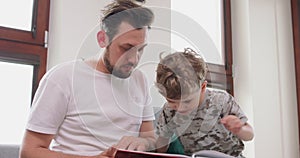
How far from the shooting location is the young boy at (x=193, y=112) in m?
1.32

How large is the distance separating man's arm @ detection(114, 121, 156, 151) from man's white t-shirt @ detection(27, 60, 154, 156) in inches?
1.4

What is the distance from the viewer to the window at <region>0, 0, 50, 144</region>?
69.5 inches

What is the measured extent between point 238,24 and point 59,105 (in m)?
1.86

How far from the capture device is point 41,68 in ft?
6.00

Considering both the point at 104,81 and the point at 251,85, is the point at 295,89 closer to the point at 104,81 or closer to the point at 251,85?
the point at 251,85

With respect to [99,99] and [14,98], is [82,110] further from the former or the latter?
[14,98]

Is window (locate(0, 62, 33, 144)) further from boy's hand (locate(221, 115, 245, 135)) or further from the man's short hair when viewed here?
boy's hand (locate(221, 115, 245, 135))

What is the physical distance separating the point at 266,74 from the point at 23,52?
63.2 inches

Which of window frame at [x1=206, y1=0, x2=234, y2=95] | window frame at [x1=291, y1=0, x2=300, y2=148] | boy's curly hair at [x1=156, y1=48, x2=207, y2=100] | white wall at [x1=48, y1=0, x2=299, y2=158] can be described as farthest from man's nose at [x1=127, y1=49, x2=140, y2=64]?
window frame at [x1=291, y1=0, x2=300, y2=148]

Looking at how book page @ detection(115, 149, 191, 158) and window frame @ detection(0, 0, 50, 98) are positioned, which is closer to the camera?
book page @ detection(115, 149, 191, 158)

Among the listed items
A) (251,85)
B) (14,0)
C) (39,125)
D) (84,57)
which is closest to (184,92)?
(84,57)

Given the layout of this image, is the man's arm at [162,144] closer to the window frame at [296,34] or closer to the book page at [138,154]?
the book page at [138,154]

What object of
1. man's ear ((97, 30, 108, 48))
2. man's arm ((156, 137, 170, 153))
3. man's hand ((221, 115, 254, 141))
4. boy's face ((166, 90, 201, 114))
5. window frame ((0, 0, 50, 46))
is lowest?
man's arm ((156, 137, 170, 153))

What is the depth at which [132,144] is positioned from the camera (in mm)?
1117
